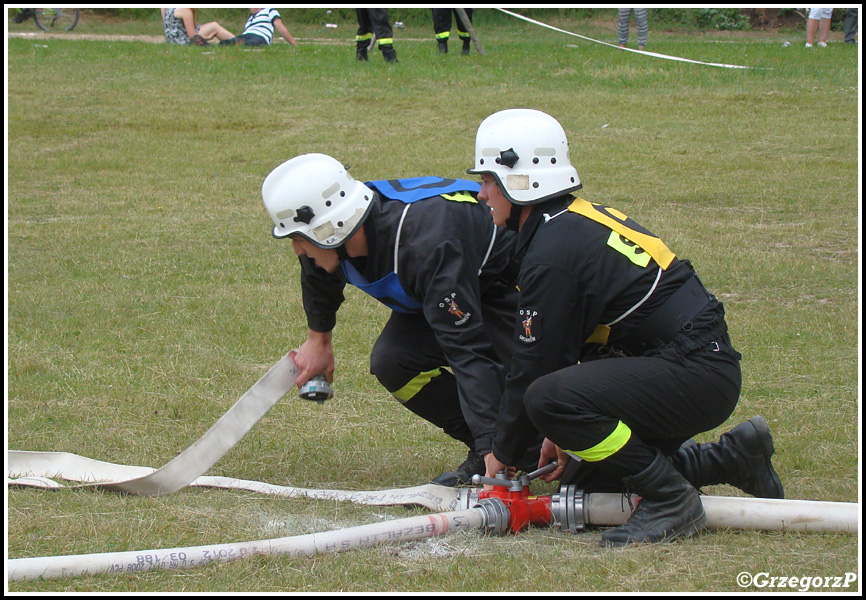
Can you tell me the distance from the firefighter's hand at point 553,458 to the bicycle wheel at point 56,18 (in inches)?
975

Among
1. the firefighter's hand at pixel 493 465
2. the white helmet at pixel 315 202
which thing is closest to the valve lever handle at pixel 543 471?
the firefighter's hand at pixel 493 465

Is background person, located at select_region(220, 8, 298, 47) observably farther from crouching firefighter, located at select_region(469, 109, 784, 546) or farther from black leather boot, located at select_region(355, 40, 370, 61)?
crouching firefighter, located at select_region(469, 109, 784, 546)

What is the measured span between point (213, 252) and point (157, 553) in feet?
18.4

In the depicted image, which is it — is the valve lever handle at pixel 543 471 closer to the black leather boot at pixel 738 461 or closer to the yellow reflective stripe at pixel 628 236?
the black leather boot at pixel 738 461

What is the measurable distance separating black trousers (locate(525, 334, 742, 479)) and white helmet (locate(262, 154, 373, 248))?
0.95 m

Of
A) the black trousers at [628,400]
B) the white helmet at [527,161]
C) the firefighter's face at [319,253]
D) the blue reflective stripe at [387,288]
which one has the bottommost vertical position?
the black trousers at [628,400]

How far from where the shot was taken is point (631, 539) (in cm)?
347

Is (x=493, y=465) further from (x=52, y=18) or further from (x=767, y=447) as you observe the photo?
(x=52, y=18)

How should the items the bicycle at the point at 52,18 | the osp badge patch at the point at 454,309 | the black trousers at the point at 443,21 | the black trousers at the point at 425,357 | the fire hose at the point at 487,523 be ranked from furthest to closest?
the bicycle at the point at 52,18 < the black trousers at the point at 443,21 < the black trousers at the point at 425,357 < the osp badge patch at the point at 454,309 < the fire hose at the point at 487,523

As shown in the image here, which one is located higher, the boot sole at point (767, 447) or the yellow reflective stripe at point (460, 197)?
the yellow reflective stripe at point (460, 197)

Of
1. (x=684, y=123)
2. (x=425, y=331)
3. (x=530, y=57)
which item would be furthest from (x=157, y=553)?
(x=530, y=57)

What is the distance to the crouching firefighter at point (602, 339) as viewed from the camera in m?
3.38

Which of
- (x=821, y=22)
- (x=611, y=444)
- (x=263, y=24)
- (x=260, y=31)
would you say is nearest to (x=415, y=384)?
(x=611, y=444)

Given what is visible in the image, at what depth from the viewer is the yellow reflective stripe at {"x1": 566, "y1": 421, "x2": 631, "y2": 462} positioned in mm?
3438
